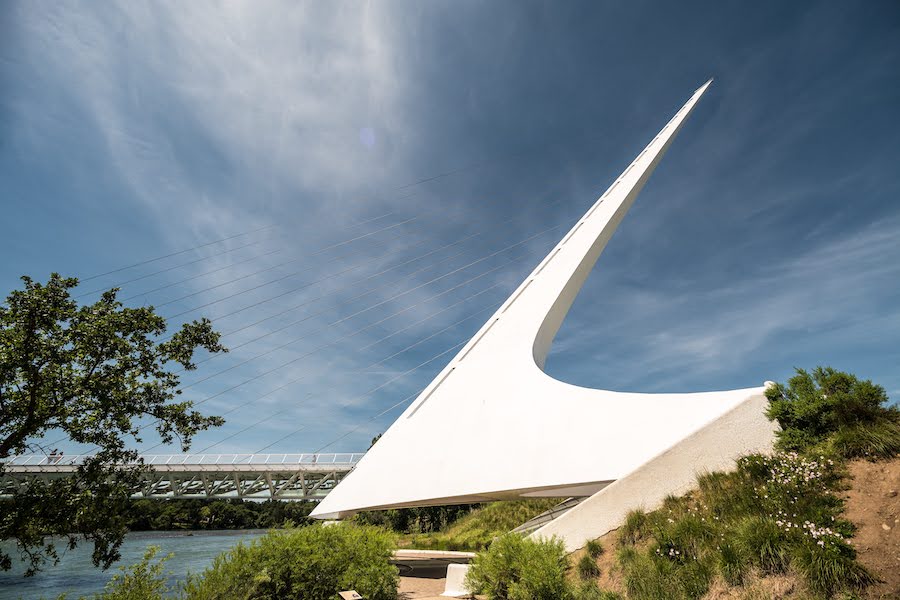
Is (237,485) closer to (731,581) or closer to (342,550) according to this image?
(342,550)

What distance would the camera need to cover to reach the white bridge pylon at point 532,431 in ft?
21.7

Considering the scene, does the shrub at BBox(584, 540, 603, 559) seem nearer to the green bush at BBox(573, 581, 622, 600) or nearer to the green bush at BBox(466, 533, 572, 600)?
the green bush at BBox(466, 533, 572, 600)

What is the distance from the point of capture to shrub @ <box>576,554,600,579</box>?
19.5 ft

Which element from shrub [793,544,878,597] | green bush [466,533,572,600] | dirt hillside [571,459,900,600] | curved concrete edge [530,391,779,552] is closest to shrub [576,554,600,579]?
green bush [466,533,572,600]

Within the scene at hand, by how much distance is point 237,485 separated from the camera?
102 ft

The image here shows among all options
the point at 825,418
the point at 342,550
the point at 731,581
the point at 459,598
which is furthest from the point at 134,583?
the point at 825,418

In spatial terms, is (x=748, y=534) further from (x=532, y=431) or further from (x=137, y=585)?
(x=137, y=585)

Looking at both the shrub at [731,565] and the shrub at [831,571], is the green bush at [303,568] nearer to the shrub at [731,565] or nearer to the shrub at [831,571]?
the shrub at [731,565]

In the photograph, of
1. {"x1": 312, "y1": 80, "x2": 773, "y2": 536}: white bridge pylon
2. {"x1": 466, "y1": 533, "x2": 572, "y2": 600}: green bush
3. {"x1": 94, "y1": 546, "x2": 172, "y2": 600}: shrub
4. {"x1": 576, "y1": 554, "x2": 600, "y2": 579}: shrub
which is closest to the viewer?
{"x1": 94, "y1": 546, "x2": 172, "y2": 600}: shrub

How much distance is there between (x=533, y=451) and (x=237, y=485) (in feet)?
103

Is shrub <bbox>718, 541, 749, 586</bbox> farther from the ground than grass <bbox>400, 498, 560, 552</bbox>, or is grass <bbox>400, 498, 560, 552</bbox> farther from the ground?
shrub <bbox>718, 541, 749, 586</bbox>

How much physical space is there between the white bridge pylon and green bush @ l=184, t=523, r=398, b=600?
10.3 ft

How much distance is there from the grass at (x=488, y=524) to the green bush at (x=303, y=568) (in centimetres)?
780

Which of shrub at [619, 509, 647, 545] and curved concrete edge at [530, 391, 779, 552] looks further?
curved concrete edge at [530, 391, 779, 552]
